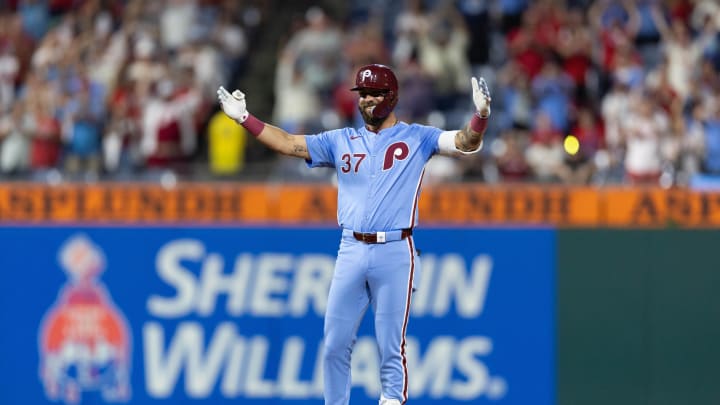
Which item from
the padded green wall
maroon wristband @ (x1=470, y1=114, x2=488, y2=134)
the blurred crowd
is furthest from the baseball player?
the blurred crowd

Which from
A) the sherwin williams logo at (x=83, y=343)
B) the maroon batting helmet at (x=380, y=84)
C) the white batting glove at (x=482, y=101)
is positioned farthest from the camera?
the sherwin williams logo at (x=83, y=343)

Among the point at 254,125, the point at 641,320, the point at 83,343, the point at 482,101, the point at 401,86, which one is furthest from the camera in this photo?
the point at 401,86

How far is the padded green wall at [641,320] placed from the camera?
1120 centimetres

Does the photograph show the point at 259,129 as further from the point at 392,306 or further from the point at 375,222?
the point at 392,306

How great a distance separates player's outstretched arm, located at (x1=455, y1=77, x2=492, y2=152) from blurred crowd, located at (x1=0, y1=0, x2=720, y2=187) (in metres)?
6.35

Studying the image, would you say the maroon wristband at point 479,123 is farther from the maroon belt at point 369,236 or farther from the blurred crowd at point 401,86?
the blurred crowd at point 401,86

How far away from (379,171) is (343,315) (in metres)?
0.92

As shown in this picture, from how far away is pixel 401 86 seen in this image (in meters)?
16.2

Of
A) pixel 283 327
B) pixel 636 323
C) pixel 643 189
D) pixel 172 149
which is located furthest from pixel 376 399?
pixel 172 149

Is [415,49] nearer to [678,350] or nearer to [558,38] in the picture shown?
[558,38]

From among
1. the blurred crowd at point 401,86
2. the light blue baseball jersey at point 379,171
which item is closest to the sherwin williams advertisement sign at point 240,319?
the light blue baseball jersey at point 379,171

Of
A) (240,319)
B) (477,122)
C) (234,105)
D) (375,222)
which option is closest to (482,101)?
(477,122)

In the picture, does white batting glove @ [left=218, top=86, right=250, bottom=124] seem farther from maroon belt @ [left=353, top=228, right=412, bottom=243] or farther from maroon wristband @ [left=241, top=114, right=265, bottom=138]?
maroon belt @ [left=353, top=228, right=412, bottom=243]

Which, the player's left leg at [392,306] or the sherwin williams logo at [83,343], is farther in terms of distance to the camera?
the sherwin williams logo at [83,343]
